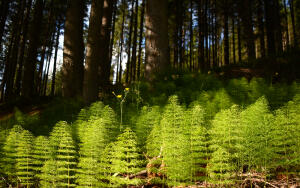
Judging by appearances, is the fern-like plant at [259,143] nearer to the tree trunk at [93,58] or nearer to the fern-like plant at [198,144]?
the fern-like plant at [198,144]

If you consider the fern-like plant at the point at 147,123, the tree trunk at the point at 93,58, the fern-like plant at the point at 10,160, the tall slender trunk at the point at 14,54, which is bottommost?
the fern-like plant at the point at 10,160

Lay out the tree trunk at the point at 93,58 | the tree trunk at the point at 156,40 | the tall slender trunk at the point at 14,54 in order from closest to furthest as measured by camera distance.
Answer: the tree trunk at the point at 156,40
the tree trunk at the point at 93,58
the tall slender trunk at the point at 14,54

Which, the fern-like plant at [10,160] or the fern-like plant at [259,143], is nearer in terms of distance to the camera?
the fern-like plant at [259,143]

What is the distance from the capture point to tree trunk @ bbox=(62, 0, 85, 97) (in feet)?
20.6

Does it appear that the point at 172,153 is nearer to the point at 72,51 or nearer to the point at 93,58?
the point at 93,58

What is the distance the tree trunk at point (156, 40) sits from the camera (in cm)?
532

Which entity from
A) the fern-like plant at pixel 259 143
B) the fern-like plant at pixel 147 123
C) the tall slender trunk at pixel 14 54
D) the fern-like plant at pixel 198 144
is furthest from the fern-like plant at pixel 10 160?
the tall slender trunk at pixel 14 54

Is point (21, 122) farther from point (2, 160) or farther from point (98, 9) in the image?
point (98, 9)

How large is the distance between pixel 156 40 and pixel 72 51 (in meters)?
2.45

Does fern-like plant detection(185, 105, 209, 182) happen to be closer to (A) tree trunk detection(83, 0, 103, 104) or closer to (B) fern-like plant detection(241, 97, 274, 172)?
(B) fern-like plant detection(241, 97, 274, 172)

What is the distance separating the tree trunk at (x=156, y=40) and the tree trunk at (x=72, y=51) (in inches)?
86.3

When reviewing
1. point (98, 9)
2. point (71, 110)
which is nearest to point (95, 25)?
point (98, 9)

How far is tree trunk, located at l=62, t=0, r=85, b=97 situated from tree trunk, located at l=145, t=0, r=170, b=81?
2192mm

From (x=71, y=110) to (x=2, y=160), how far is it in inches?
103
